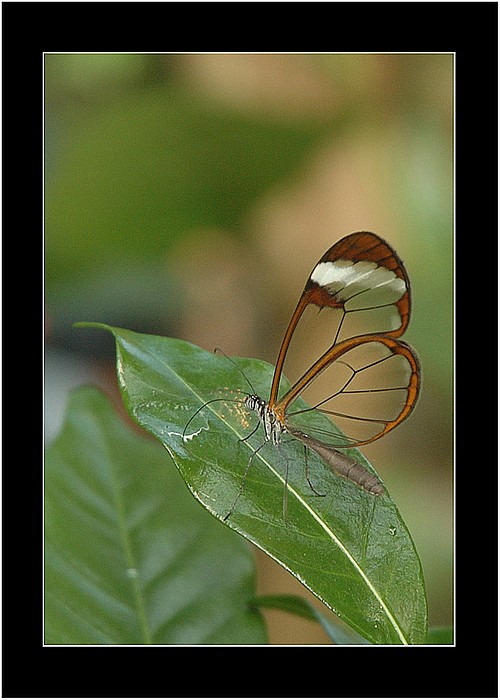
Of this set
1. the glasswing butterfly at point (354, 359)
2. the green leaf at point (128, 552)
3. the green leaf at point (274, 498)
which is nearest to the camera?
the green leaf at point (274, 498)

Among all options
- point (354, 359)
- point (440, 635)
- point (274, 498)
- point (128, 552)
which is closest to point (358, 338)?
point (354, 359)

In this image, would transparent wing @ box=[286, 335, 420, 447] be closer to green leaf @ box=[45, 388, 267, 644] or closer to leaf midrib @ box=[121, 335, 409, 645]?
leaf midrib @ box=[121, 335, 409, 645]

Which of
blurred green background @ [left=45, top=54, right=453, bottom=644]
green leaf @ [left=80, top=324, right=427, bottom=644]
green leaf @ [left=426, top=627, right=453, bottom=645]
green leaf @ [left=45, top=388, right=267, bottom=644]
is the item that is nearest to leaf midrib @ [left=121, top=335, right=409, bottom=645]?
green leaf @ [left=80, top=324, right=427, bottom=644]

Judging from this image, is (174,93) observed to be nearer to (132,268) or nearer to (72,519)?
(132,268)

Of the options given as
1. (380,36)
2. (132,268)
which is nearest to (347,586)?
(380,36)

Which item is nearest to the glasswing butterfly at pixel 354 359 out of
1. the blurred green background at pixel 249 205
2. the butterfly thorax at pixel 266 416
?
the butterfly thorax at pixel 266 416

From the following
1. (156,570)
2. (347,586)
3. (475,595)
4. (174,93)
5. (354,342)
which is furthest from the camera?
(174,93)

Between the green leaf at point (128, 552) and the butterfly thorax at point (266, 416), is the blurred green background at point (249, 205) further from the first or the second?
the butterfly thorax at point (266, 416)
